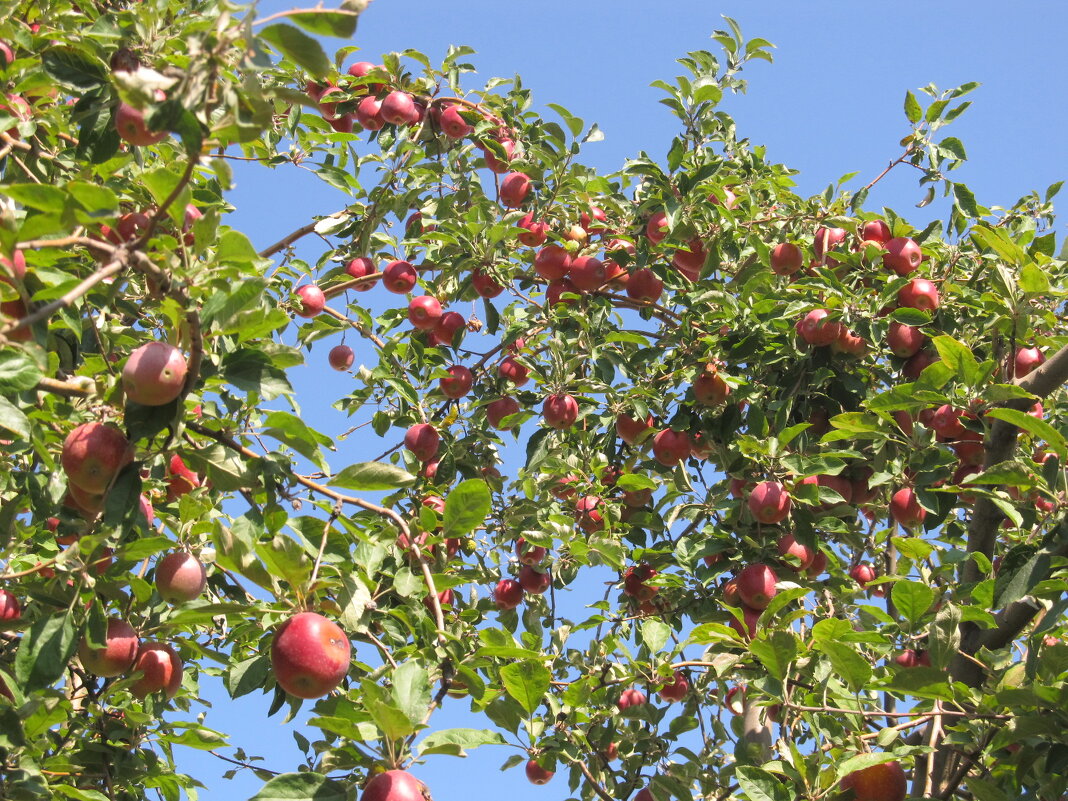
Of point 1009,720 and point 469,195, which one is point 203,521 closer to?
point 1009,720

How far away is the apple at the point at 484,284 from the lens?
4273 mm

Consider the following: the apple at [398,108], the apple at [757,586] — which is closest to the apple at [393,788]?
the apple at [757,586]

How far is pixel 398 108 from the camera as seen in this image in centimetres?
459

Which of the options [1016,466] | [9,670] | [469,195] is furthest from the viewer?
[469,195]

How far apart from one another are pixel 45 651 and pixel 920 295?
10.2 ft

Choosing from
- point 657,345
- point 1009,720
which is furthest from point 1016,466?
point 657,345

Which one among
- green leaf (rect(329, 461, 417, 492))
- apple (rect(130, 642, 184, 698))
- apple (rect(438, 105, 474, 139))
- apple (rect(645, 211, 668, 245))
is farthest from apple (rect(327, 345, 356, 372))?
green leaf (rect(329, 461, 417, 492))

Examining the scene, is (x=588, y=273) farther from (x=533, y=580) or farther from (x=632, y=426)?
(x=533, y=580)

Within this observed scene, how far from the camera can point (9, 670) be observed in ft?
8.87

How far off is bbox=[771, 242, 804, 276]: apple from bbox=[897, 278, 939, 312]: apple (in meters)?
0.48

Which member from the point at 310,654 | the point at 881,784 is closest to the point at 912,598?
the point at 881,784

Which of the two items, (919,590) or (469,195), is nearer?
(919,590)

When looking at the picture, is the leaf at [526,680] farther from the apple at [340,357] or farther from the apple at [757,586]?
the apple at [340,357]

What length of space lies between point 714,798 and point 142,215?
8.43ft
